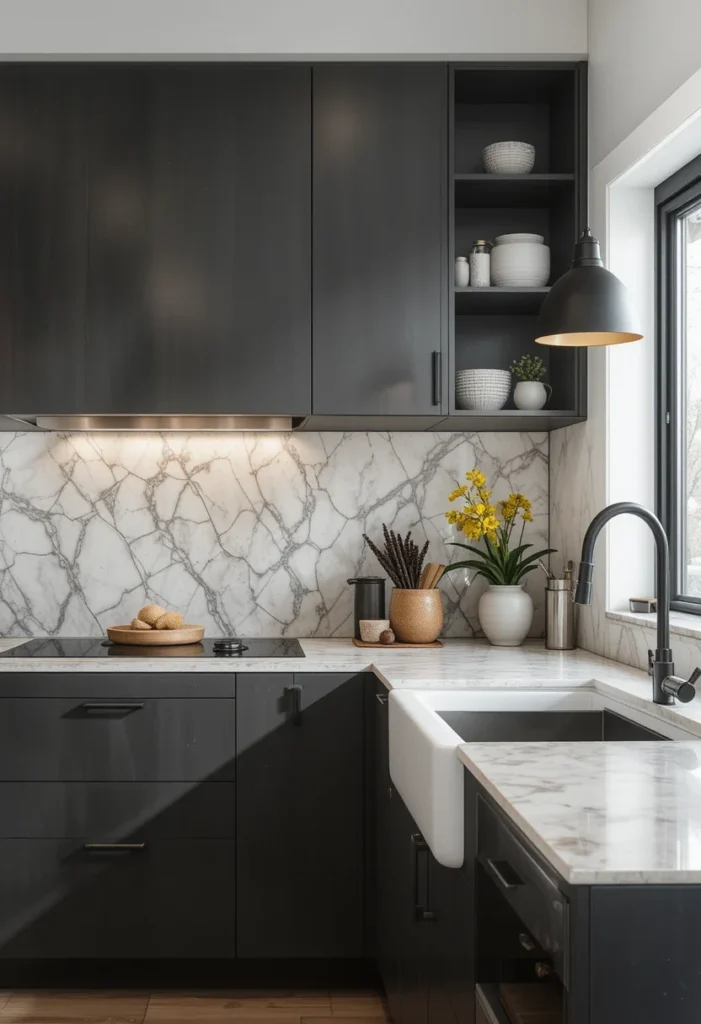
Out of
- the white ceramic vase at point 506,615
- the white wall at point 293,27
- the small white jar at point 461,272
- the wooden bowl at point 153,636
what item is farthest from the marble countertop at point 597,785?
the white wall at point 293,27

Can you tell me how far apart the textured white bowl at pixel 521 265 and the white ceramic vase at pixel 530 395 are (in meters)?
0.30

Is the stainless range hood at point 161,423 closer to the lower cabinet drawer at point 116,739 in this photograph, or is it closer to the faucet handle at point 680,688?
the lower cabinet drawer at point 116,739

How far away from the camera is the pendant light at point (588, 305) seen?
1908 mm

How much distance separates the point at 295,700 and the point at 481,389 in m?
1.08

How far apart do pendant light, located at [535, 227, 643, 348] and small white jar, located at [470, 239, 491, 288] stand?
1141mm

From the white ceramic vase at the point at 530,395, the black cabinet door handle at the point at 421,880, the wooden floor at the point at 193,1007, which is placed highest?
the white ceramic vase at the point at 530,395

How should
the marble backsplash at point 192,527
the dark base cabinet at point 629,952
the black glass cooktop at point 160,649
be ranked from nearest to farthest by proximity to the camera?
1. the dark base cabinet at point 629,952
2. the black glass cooktop at point 160,649
3. the marble backsplash at point 192,527

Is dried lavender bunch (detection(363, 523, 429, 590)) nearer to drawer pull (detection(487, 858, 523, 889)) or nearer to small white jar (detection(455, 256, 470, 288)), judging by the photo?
small white jar (detection(455, 256, 470, 288))

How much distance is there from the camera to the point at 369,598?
10.5ft

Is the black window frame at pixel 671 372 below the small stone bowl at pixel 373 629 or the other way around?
the other way around

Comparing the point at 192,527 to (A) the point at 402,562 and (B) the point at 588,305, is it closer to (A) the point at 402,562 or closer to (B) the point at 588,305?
(A) the point at 402,562

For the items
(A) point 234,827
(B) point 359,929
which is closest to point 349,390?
(A) point 234,827

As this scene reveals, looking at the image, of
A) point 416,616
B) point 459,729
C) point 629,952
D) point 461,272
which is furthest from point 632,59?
point 629,952

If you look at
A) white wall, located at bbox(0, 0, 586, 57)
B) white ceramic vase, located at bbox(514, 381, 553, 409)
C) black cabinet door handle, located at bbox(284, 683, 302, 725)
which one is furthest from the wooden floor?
white wall, located at bbox(0, 0, 586, 57)
